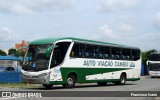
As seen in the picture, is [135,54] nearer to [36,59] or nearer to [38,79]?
[36,59]

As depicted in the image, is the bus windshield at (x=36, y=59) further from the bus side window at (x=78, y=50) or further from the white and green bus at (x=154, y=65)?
the white and green bus at (x=154, y=65)

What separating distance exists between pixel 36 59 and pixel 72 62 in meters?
2.69

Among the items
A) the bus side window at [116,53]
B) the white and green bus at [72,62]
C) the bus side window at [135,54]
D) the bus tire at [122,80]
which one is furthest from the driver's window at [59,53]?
the bus side window at [135,54]

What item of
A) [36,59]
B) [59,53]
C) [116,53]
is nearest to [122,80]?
[116,53]

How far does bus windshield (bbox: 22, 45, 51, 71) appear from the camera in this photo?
20.8 metres

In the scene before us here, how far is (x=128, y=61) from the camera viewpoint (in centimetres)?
2978

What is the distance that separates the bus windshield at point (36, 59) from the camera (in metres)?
20.8

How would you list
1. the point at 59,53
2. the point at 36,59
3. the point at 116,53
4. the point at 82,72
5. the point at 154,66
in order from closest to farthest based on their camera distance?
the point at 36,59 < the point at 59,53 < the point at 82,72 < the point at 116,53 < the point at 154,66

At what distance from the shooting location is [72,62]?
22.6 meters

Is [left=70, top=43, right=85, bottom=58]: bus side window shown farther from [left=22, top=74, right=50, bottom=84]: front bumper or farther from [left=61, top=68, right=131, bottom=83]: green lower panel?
[left=22, top=74, right=50, bottom=84]: front bumper

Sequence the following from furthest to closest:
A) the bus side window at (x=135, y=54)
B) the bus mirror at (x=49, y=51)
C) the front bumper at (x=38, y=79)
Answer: the bus side window at (x=135, y=54)
the front bumper at (x=38, y=79)
the bus mirror at (x=49, y=51)

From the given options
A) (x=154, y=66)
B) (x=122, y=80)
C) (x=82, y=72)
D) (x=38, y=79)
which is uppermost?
(x=154, y=66)

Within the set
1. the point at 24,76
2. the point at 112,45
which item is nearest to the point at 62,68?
the point at 24,76

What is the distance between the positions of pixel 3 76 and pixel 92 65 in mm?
8034
